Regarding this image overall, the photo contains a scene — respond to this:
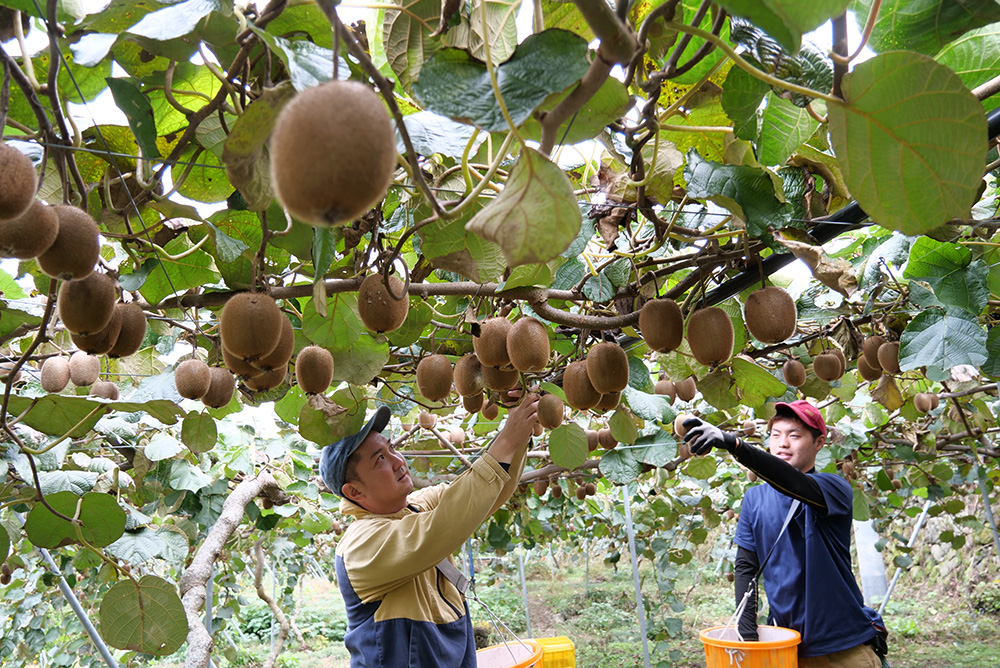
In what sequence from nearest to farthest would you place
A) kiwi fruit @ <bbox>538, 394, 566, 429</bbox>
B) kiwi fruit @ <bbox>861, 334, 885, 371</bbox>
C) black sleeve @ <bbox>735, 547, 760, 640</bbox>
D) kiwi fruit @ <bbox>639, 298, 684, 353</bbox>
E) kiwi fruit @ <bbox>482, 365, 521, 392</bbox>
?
kiwi fruit @ <bbox>639, 298, 684, 353</bbox> → kiwi fruit @ <bbox>482, 365, 521, 392</bbox> → kiwi fruit @ <bbox>538, 394, 566, 429</bbox> → kiwi fruit @ <bbox>861, 334, 885, 371</bbox> → black sleeve @ <bbox>735, 547, 760, 640</bbox>

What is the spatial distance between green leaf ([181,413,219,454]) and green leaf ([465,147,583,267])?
4.45 feet

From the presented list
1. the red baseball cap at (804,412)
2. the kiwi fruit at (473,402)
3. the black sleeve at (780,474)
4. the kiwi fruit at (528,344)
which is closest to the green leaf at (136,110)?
the kiwi fruit at (528,344)

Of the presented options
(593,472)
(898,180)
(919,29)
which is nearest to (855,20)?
(919,29)

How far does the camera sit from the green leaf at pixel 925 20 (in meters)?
0.79

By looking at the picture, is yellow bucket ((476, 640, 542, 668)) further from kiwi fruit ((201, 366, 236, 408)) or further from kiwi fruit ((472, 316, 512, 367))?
kiwi fruit ((201, 366, 236, 408))

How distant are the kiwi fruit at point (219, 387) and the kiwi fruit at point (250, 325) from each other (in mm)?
326

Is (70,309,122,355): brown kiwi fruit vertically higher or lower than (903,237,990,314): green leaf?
lower

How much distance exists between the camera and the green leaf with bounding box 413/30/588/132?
0.58 metres

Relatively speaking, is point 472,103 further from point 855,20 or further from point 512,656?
point 512,656

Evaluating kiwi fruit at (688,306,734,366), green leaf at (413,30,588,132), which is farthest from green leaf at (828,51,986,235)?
kiwi fruit at (688,306,734,366)

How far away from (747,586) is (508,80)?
126 inches

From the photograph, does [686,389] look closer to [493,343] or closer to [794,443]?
[794,443]

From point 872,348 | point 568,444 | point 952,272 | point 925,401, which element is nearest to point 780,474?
point 872,348

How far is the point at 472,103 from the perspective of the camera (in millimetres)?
604
